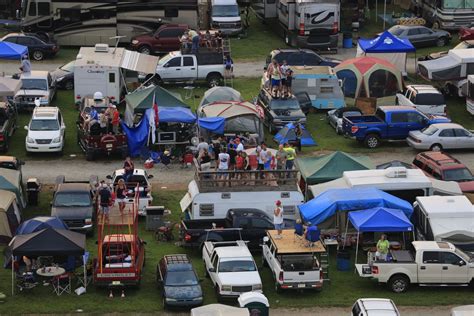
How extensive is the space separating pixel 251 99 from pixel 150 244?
1718cm

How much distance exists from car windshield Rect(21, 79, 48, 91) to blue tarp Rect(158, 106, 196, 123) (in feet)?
25.5

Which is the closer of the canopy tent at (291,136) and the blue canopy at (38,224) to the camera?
the blue canopy at (38,224)

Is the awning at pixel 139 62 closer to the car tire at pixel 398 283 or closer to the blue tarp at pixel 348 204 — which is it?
the blue tarp at pixel 348 204

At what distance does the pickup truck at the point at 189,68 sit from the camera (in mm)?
56562

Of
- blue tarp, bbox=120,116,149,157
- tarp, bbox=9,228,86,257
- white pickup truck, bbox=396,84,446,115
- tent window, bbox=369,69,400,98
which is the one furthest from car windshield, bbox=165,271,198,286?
tent window, bbox=369,69,400,98

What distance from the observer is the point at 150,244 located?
3875 centimetres

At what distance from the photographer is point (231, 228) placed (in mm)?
37594

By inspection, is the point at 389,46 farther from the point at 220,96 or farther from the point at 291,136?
the point at 291,136

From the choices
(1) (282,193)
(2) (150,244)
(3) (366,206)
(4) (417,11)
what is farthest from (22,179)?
(4) (417,11)

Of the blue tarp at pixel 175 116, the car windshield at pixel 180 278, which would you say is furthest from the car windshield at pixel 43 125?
the car windshield at pixel 180 278

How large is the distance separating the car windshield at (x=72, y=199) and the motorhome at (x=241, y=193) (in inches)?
122

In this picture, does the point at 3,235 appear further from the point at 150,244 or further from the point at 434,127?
the point at 434,127

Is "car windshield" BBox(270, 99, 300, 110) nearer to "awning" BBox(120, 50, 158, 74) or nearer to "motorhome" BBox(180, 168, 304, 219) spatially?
"awning" BBox(120, 50, 158, 74)

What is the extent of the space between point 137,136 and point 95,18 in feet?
54.8
